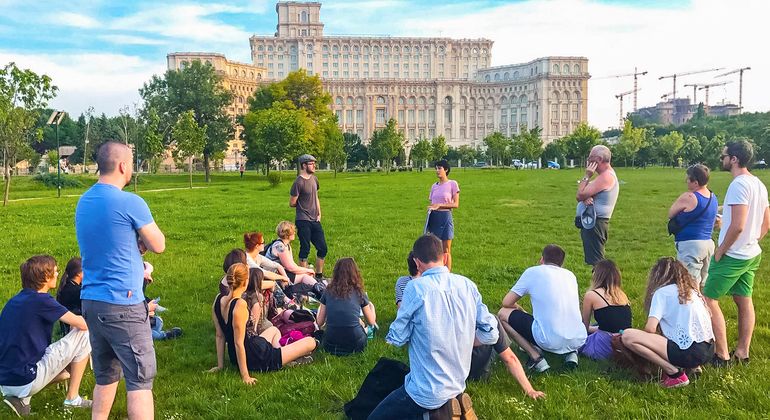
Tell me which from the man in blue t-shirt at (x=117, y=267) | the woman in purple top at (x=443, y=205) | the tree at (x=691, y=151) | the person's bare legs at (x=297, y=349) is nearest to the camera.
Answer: the man in blue t-shirt at (x=117, y=267)

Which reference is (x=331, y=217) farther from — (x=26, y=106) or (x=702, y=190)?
(x=26, y=106)

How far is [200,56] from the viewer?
440 ft

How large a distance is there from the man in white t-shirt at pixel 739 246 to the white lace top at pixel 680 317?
2.55 feet

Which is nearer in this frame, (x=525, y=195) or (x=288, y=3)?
(x=525, y=195)

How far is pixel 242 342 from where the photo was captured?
18.9 ft

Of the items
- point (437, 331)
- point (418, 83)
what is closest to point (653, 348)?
point (437, 331)

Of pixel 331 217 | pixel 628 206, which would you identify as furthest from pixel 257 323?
pixel 628 206

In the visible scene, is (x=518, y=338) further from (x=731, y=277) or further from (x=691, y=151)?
(x=691, y=151)

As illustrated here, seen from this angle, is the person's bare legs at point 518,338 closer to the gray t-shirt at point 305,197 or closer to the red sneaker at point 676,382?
the red sneaker at point 676,382

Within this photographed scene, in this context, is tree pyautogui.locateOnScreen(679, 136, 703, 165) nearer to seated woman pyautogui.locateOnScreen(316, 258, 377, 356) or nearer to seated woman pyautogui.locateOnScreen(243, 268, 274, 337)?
seated woman pyautogui.locateOnScreen(316, 258, 377, 356)

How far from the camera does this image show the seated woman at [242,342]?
5750 mm

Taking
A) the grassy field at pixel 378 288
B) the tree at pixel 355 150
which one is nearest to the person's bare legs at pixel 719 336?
the grassy field at pixel 378 288

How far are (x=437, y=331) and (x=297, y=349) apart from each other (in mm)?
2734

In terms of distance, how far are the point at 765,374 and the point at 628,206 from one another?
18.9 metres
